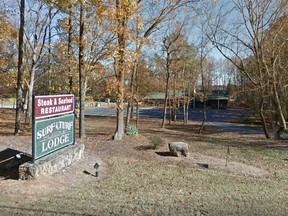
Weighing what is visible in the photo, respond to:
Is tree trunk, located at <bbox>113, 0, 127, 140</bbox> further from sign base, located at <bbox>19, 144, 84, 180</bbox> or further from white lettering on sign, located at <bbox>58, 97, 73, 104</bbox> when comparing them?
white lettering on sign, located at <bbox>58, 97, 73, 104</bbox>

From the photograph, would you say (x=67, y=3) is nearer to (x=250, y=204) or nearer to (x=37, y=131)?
(x=37, y=131)

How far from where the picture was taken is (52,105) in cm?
648

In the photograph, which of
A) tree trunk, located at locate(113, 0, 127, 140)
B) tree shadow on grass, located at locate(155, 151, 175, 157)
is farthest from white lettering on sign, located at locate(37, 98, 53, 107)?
tree trunk, located at locate(113, 0, 127, 140)

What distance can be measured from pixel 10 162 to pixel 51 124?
193 centimetres

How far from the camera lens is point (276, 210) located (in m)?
4.41

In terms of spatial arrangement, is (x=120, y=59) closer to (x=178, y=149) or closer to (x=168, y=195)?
(x=178, y=149)

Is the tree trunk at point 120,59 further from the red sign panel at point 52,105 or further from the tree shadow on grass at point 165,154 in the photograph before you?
the red sign panel at point 52,105

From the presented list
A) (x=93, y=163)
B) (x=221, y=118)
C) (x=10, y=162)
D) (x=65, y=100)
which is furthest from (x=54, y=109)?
(x=221, y=118)

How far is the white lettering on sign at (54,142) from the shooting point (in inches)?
248

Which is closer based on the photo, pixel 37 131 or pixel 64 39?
pixel 37 131

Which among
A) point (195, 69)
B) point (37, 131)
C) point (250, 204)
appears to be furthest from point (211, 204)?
point (195, 69)

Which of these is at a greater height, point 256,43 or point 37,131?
point 256,43

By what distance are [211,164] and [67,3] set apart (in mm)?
8145

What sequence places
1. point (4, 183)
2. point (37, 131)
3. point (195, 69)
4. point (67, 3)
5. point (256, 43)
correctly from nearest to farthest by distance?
point (4, 183)
point (37, 131)
point (67, 3)
point (256, 43)
point (195, 69)
